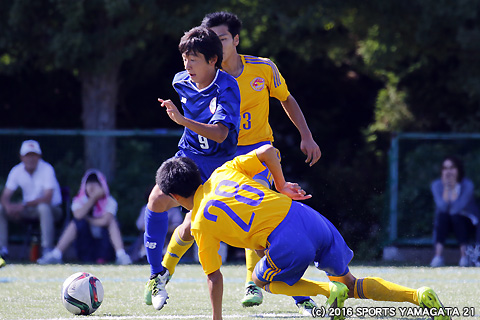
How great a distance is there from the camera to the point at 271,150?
470cm

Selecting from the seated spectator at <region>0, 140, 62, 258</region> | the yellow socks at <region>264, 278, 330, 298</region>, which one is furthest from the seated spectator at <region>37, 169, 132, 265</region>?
the yellow socks at <region>264, 278, 330, 298</region>

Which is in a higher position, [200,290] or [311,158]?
[311,158]

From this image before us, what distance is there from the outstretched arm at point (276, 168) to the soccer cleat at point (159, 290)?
4.02ft

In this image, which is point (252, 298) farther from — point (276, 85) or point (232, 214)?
point (276, 85)

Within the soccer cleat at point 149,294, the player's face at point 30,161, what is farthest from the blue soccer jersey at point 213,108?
the player's face at point 30,161

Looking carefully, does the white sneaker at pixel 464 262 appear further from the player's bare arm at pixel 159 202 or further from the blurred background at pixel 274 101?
the player's bare arm at pixel 159 202

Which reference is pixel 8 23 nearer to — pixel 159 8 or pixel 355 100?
pixel 159 8

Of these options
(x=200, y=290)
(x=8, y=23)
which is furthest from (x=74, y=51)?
(x=200, y=290)

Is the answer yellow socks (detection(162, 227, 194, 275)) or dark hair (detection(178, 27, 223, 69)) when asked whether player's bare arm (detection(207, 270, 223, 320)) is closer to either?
yellow socks (detection(162, 227, 194, 275))

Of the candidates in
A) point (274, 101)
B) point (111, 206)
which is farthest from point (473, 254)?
point (111, 206)

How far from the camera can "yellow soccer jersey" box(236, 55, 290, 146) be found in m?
5.71

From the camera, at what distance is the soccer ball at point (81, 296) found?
202 inches

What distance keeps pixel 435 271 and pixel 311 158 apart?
3.47 m

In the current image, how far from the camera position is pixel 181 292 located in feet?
21.4
